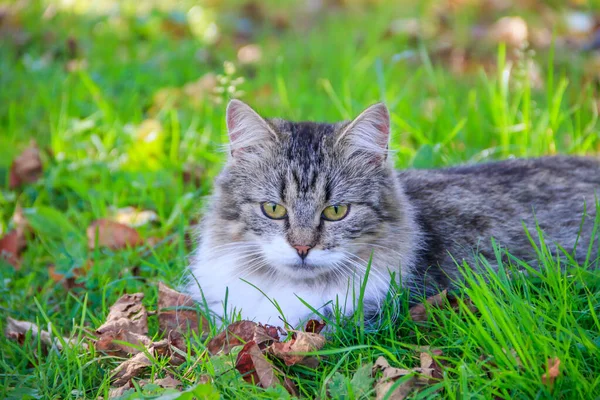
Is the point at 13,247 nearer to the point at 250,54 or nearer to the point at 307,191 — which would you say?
the point at 307,191

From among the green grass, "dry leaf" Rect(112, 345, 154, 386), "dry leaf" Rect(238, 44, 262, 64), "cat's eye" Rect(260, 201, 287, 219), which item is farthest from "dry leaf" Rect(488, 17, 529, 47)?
"dry leaf" Rect(112, 345, 154, 386)

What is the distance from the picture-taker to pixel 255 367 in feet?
9.15

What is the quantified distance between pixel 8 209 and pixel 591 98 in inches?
168

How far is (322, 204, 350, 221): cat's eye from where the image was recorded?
3.17m

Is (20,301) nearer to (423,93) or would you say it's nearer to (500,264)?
(500,264)

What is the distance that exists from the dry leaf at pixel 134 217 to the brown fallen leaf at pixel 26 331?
3.28ft

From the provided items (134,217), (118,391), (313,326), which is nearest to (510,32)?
(134,217)

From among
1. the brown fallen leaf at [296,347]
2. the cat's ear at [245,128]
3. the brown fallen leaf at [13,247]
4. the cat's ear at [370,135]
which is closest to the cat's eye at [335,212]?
the cat's ear at [370,135]

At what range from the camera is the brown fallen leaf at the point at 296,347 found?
9.34 feet

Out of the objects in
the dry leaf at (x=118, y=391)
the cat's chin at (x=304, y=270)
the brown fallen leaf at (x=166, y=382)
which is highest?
the cat's chin at (x=304, y=270)

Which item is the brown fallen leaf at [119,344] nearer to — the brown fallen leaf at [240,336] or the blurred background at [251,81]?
the brown fallen leaf at [240,336]

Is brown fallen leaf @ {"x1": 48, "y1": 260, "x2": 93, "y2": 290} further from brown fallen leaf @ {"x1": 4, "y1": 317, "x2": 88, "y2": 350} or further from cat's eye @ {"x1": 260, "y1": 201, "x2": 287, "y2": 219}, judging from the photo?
cat's eye @ {"x1": 260, "y1": 201, "x2": 287, "y2": 219}

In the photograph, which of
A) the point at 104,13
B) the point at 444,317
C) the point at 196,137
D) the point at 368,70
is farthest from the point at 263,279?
the point at 104,13

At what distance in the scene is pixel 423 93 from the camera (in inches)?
218
